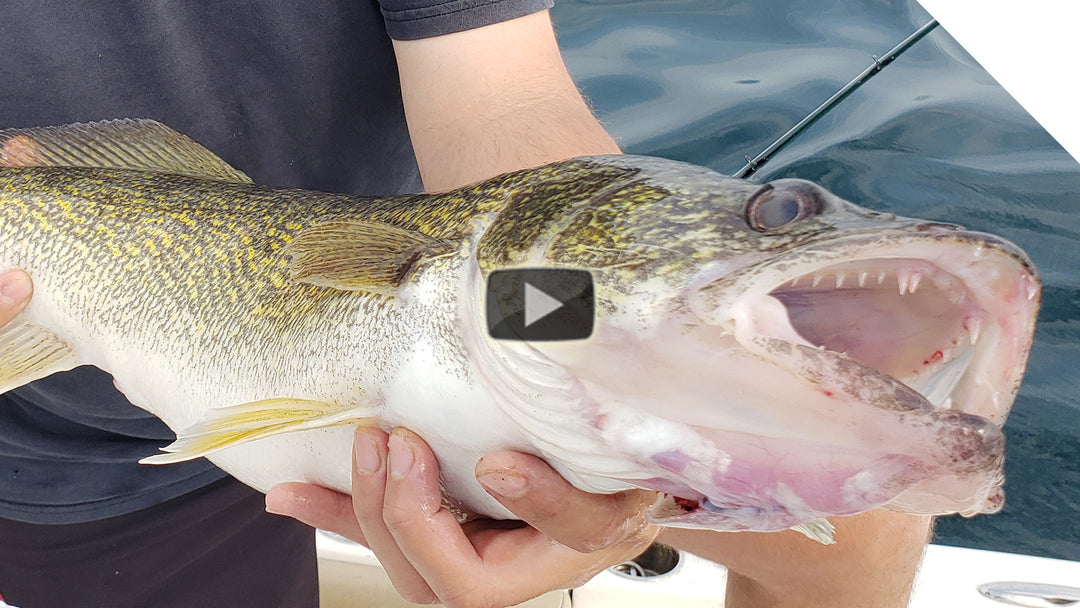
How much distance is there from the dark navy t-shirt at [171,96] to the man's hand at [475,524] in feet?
2.88

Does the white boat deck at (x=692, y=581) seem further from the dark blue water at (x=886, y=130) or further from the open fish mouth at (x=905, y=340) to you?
the open fish mouth at (x=905, y=340)

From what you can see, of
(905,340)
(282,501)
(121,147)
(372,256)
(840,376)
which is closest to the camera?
(840,376)

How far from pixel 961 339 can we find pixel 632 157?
51 centimetres

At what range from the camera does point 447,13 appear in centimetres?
192

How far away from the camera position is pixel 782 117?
531cm

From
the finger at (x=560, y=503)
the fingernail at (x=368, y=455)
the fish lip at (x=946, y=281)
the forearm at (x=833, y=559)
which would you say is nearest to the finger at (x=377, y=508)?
the fingernail at (x=368, y=455)

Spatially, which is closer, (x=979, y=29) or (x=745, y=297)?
(x=745, y=297)

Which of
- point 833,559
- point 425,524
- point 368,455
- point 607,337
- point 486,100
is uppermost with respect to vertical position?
point 486,100

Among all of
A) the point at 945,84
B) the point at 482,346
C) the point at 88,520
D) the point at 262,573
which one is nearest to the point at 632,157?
the point at 482,346

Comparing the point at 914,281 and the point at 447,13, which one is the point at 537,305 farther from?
the point at 447,13

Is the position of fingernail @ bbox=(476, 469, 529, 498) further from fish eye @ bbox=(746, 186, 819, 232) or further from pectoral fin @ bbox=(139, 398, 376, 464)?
fish eye @ bbox=(746, 186, 819, 232)

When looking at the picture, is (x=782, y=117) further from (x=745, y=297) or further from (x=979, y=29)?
(x=745, y=297)

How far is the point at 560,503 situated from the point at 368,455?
287 millimetres

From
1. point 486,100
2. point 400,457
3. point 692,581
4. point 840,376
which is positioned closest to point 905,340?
point 840,376
